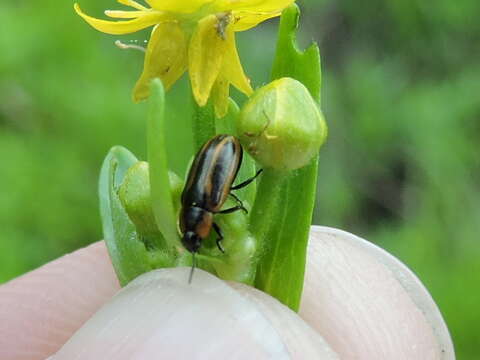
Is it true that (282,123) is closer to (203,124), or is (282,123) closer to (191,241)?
(203,124)

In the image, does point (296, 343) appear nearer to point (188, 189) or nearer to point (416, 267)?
point (188, 189)

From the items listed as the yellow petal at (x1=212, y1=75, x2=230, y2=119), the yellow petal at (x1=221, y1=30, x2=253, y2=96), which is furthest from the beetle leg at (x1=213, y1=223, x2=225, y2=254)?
the yellow petal at (x1=221, y1=30, x2=253, y2=96)

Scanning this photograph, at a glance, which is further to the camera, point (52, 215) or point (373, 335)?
point (52, 215)

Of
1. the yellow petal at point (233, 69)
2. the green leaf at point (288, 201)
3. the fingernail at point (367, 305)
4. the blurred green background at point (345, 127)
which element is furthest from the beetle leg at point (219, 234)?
the blurred green background at point (345, 127)

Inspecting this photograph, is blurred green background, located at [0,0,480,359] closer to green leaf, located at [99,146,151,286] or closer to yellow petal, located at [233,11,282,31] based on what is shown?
green leaf, located at [99,146,151,286]

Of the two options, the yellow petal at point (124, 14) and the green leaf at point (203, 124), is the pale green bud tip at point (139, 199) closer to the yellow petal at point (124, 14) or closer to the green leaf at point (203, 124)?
the green leaf at point (203, 124)

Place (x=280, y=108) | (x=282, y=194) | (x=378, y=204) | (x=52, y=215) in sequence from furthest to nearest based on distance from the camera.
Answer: (x=378, y=204)
(x=52, y=215)
(x=282, y=194)
(x=280, y=108)

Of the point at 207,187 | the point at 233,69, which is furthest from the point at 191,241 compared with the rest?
the point at 233,69

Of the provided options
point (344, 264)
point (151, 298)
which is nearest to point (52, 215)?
point (344, 264)
